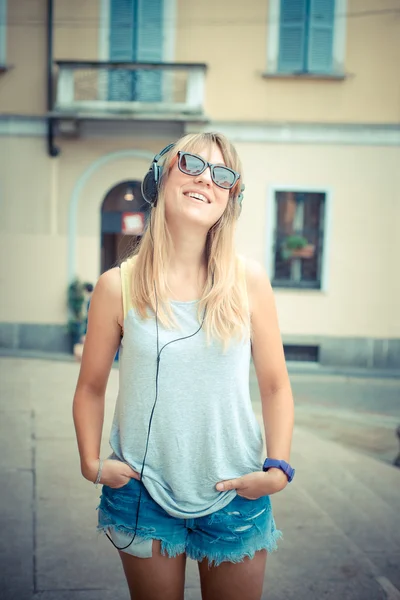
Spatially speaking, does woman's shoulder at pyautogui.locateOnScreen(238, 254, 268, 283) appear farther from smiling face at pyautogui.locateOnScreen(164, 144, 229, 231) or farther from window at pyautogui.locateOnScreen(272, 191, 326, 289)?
window at pyautogui.locateOnScreen(272, 191, 326, 289)

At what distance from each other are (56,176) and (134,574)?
953 centimetres

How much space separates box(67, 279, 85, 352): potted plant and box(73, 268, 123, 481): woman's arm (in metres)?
8.52

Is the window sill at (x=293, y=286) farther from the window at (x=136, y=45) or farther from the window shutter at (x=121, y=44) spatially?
the window shutter at (x=121, y=44)

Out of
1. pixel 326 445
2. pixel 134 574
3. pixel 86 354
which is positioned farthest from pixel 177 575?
pixel 326 445

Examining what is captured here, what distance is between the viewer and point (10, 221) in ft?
33.8

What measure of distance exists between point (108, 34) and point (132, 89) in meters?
0.94

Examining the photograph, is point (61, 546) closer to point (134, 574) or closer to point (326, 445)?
point (134, 574)

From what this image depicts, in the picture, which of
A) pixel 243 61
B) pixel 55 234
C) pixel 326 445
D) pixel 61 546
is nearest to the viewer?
pixel 61 546

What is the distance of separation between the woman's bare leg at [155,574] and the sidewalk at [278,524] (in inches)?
46.5

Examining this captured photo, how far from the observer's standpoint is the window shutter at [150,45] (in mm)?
9891

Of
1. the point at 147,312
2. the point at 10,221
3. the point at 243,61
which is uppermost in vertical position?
the point at 243,61

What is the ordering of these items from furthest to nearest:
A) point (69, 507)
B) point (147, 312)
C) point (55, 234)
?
point (55, 234), point (69, 507), point (147, 312)

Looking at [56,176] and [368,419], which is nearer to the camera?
[368,419]

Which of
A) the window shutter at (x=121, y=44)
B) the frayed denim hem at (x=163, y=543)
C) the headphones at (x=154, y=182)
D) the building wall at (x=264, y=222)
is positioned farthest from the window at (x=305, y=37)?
the frayed denim hem at (x=163, y=543)
